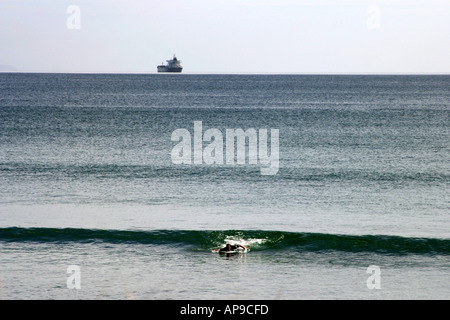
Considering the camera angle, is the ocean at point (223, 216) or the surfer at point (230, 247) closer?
the ocean at point (223, 216)

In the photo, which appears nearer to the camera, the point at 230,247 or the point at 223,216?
the point at 230,247

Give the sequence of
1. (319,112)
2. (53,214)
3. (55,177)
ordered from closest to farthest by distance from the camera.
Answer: (53,214)
(55,177)
(319,112)

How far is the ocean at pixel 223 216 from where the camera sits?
27875mm

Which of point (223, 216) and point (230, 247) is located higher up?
point (223, 216)

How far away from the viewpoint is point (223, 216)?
130 feet

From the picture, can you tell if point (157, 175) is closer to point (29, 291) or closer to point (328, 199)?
point (328, 199)

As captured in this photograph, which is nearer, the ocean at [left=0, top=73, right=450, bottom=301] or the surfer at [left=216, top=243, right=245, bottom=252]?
the ocean at [left=0, top=73, right=450, bottom=301]

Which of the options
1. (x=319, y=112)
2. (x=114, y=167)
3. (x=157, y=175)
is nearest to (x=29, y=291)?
(x=157, y=175)

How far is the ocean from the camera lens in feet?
91.5

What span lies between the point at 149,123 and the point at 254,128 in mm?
14728

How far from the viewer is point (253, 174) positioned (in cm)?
5319
